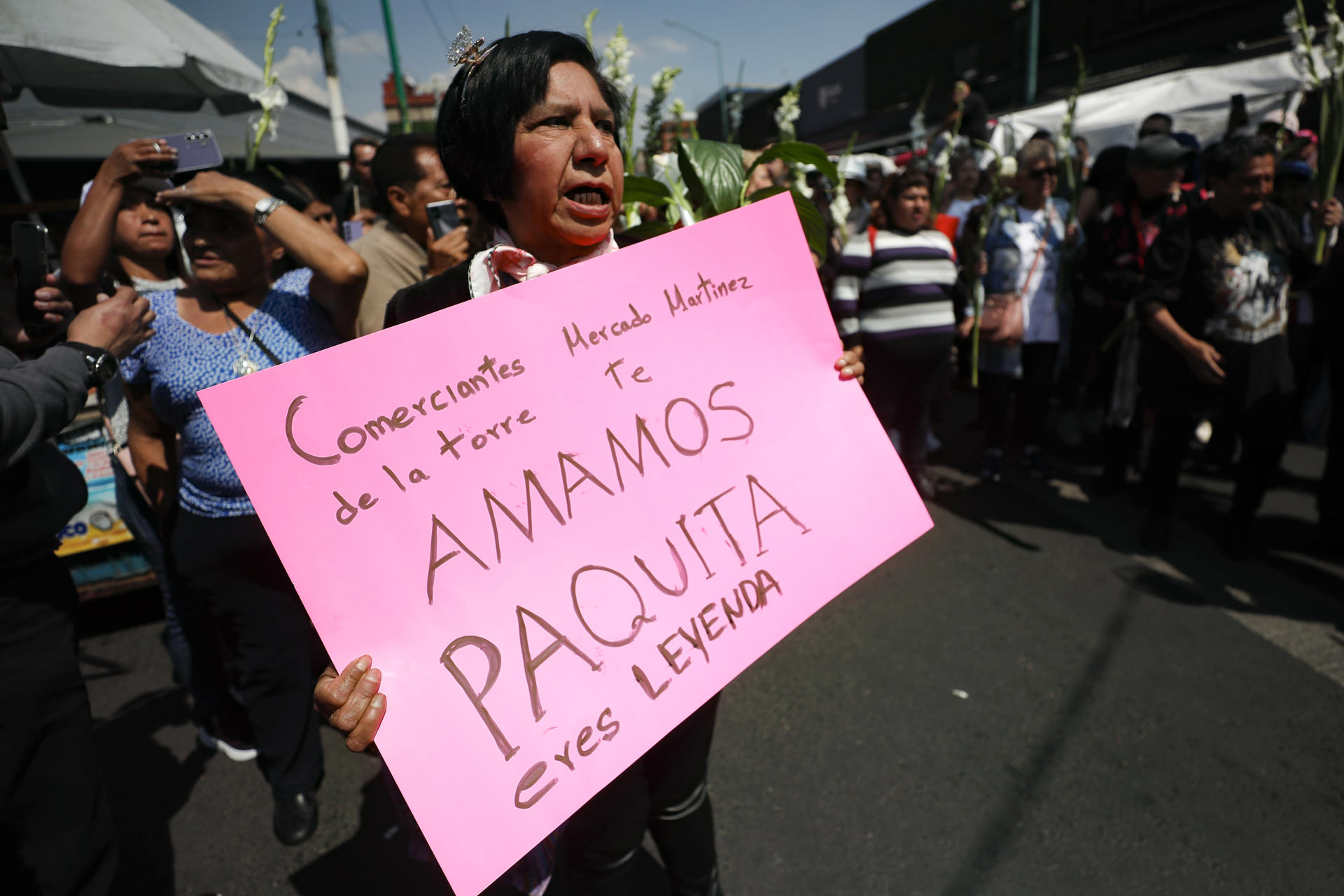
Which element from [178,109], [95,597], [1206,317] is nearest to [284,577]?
[95,597]

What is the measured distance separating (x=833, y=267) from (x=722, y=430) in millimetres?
3678

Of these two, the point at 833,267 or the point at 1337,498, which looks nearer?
the point at 1337,498

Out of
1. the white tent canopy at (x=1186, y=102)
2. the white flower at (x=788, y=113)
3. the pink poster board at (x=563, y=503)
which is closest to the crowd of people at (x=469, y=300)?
the pink poster board at (x=563, y=503)

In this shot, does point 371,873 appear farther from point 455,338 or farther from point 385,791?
point 455,338

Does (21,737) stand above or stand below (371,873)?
above

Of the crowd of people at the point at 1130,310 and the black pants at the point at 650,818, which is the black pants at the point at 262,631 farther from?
the crowd of people at the point at 1130,310

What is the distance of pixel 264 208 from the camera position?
171 centimetres

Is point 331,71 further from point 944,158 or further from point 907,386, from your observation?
point 907,386

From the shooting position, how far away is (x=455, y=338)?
1.01 meters

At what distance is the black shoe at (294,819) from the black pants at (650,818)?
1.17 meters

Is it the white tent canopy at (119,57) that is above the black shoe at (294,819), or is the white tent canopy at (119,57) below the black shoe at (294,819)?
above

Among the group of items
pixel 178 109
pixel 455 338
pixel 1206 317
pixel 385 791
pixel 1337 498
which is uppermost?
pixel 178 109

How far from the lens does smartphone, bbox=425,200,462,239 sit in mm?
2332

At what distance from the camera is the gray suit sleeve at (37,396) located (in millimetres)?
1232
